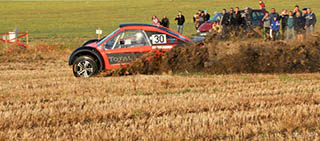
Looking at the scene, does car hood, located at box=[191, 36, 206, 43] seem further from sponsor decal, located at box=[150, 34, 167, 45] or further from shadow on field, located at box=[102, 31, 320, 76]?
sponsor decal, located at box=[150, 34, 167, 45]

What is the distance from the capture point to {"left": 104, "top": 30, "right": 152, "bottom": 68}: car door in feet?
39.2

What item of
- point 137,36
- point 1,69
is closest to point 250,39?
point 137,36

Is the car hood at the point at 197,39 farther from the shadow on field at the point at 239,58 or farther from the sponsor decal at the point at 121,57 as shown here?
the sponsor decal at the point at 121,57

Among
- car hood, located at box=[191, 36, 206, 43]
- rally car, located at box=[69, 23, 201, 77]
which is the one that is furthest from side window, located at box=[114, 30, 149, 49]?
car hood, located at box=[191, 36, 206, 43]

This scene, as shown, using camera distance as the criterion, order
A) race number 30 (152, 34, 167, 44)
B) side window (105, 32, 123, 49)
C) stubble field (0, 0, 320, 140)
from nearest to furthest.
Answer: stubble field (0, 0, 320, 140)
race number 30 (152, 34, 167, 44)
side window (105, 32, 123, 49)

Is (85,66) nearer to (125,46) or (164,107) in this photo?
(125,46)

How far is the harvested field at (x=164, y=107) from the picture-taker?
6.04 metres

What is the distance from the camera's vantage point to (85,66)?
12172 millimetres

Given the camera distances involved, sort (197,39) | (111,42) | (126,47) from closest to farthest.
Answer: (126,47), (111,42), (197,39)

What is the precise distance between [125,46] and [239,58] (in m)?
2.84

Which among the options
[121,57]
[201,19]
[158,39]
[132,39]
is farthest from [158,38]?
[201,19]

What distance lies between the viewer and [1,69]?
16.4 meters

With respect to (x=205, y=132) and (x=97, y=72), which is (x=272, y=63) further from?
(x=205, y=132)

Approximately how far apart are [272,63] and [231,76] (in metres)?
1.14
